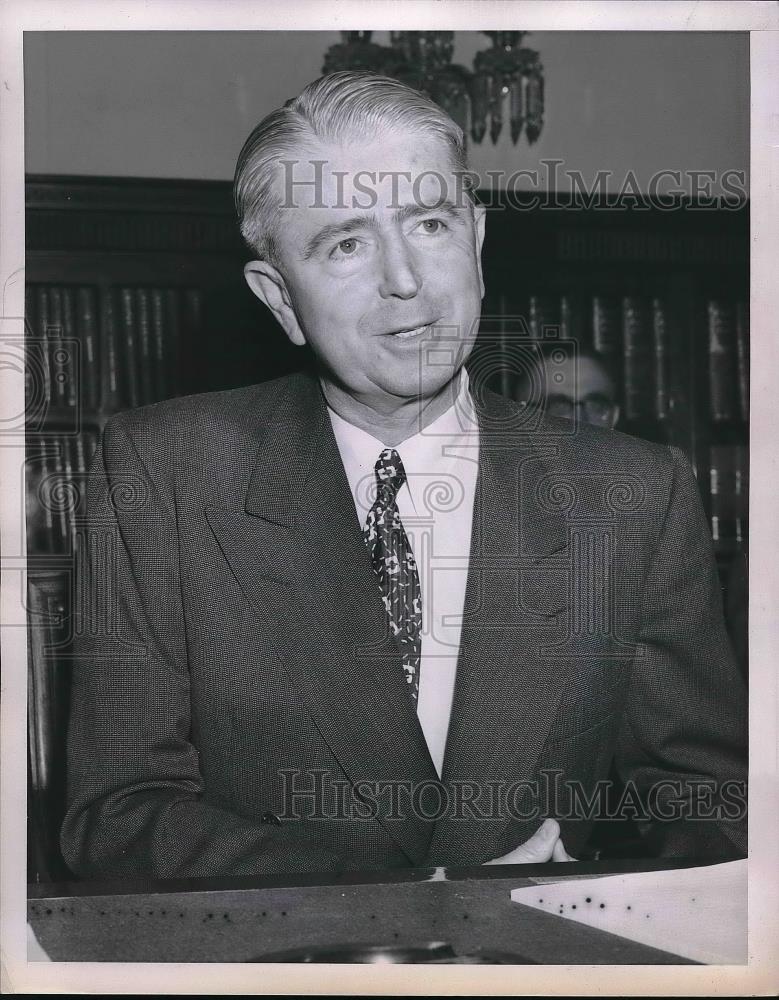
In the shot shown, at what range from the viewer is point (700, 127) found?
2.00 m

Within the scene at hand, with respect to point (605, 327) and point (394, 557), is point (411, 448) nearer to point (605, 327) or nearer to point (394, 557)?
point (394, 557)

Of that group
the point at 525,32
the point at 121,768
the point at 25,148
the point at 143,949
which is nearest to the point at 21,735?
the point at 121,768

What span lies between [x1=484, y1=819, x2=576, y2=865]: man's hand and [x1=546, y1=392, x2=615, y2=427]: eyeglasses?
73 cm

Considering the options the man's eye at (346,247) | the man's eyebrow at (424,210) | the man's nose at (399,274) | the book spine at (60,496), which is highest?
the man's eyebrow at (424,210)


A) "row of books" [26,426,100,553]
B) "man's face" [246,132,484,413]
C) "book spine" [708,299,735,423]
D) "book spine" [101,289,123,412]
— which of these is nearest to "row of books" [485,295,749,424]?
"book spine" [708,299,735,423]

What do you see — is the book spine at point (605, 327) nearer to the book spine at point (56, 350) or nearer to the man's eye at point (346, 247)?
the man's eye at point (346, 247)

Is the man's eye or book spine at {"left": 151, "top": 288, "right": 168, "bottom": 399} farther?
book spine at {"left": 151, "top": 288, "right": 168, "bottom": 399}

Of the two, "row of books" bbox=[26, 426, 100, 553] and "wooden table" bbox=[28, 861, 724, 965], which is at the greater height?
"row of books" bbox=[26, 426, 100, 553]

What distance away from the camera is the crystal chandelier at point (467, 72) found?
195cm

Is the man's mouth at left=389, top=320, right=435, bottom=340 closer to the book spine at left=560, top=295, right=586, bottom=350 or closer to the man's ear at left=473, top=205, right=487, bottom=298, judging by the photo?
the man's ear at left=473, top=205, right=487, bottom=298

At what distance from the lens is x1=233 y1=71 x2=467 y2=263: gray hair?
6.28 ft

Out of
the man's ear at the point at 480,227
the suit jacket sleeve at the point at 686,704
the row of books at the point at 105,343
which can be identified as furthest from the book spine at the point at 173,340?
the suit jacket sleeve at the point at 686,704

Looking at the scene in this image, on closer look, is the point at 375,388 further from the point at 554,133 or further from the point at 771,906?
the point at 771,906

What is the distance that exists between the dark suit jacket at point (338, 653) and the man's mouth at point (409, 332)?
0.61ft
